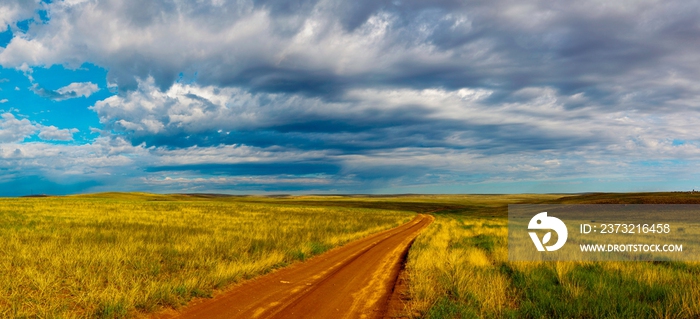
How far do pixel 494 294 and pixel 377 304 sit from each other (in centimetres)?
283

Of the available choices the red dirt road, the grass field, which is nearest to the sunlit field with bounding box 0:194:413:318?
the grass field

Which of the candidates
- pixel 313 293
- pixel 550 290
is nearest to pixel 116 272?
pixel 313 293

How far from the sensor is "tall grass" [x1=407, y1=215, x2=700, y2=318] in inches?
295

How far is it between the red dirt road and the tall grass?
1.07 meters

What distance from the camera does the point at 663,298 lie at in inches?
334

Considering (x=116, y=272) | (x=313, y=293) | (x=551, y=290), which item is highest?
(x=116, y=272)

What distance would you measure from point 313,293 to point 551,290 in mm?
6268

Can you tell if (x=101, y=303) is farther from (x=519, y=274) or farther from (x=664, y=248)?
(x=664, y=248)

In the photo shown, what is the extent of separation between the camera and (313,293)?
9570 mm

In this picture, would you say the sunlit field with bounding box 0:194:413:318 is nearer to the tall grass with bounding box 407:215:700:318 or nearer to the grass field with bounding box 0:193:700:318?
the grass field with bounding box 0:193:700:318

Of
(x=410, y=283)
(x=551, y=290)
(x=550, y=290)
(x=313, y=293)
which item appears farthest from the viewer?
(x=410, y=283)

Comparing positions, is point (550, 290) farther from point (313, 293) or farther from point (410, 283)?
point (313, 293)

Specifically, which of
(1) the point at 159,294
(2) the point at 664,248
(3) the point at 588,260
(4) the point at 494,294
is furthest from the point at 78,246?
(2) the point at 664,248

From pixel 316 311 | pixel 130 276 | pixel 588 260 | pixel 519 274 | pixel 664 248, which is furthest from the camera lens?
A: pixel 664 248
